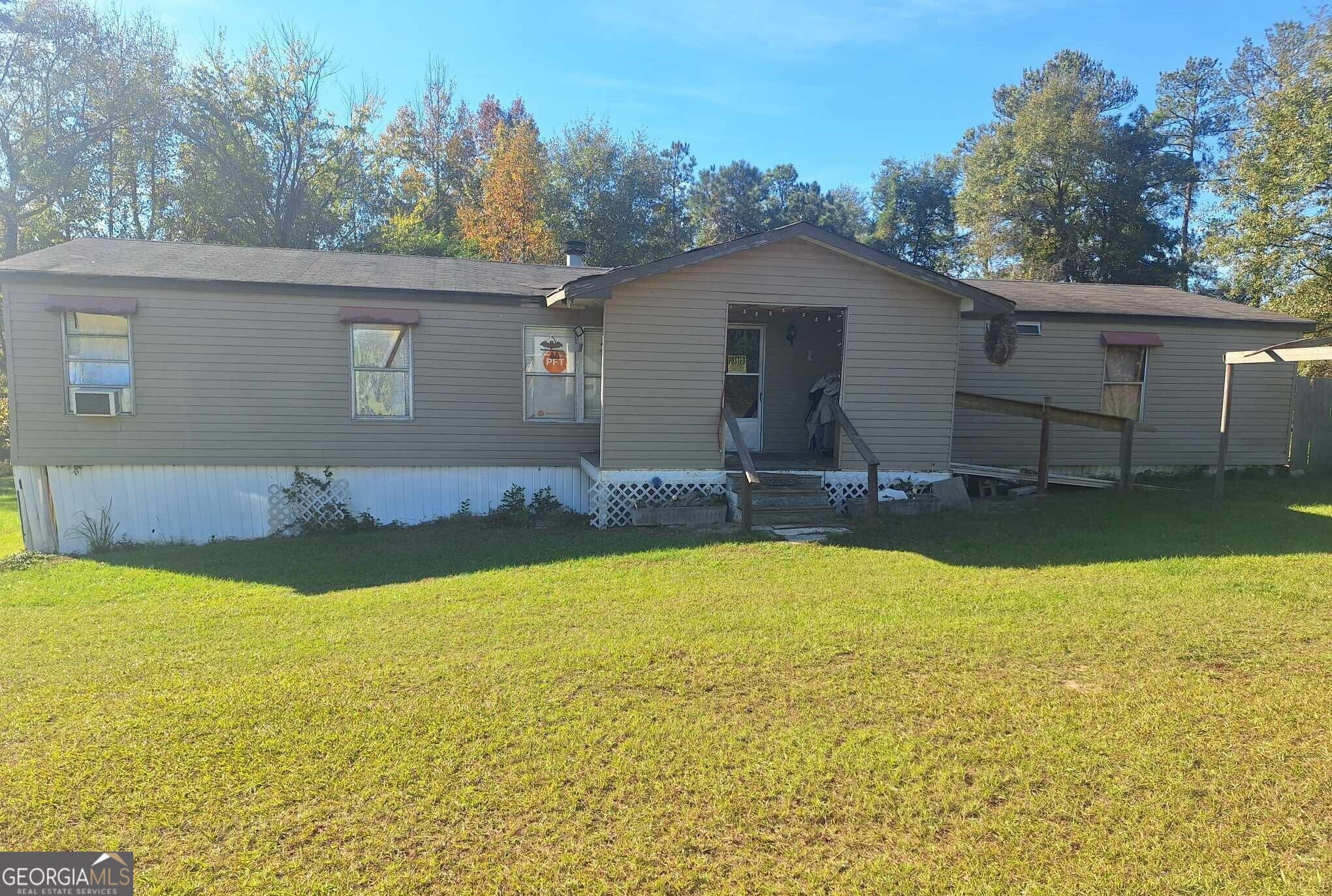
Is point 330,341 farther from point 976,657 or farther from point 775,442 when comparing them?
point 976,657

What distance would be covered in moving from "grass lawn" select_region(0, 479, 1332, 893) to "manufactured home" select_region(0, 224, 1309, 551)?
3162mm

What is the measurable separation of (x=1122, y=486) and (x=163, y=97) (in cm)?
2910

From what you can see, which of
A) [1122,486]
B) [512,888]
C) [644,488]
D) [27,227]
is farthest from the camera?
[27,227]

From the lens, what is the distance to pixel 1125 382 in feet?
40.9

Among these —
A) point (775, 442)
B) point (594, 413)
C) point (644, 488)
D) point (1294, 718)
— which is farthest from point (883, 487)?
point (1294, 718)

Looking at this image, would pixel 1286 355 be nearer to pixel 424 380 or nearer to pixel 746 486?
pixel 746 486

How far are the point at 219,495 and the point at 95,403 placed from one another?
180 cm

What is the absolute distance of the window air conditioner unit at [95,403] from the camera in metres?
9.52

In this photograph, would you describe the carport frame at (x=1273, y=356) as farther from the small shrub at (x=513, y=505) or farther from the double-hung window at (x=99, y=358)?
the double-hung window at (x=99, y=358)

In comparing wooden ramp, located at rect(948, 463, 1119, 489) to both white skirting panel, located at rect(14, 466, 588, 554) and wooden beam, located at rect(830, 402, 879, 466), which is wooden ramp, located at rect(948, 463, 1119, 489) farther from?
white skirting panel, located at rect(14, 466, 588, 554)

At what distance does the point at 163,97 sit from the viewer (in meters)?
24.5

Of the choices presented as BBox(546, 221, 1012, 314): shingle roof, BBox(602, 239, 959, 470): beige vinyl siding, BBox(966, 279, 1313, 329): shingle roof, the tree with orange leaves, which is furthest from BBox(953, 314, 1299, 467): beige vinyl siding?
the tree with orange leaves

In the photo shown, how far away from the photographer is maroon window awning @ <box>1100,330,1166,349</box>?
39.9 ft

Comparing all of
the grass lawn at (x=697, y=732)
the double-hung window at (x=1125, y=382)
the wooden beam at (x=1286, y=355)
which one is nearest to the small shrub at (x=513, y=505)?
the grass lawn at (x=697, y=732)
